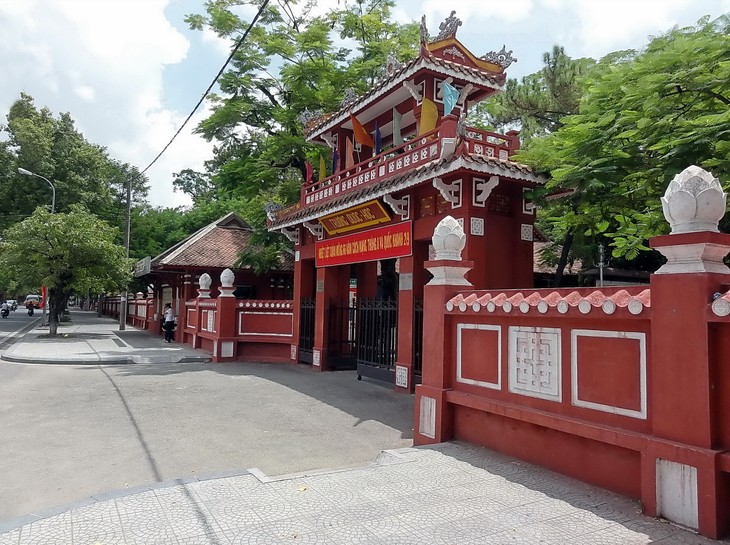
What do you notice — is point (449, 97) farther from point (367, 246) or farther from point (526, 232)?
point (367, 246)

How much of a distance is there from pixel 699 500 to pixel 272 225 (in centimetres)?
1345

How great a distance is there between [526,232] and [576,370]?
5862 millimetres

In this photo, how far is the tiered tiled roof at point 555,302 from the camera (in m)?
4.09

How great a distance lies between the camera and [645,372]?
13.1 ft

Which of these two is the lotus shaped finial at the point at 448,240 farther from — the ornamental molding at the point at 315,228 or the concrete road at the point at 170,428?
the ornamental molding at the point at 315,228

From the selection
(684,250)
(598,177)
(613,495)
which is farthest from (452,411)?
(598,177)

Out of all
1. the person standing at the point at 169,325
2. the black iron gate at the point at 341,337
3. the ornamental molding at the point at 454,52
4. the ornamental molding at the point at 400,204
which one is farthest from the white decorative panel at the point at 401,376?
the person standing at the point at 169,325

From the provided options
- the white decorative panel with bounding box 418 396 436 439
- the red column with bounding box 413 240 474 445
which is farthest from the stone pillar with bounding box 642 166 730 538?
the white decorative panel with bounding box 418 396 436 439

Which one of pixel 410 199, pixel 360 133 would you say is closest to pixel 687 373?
pixel 410 199

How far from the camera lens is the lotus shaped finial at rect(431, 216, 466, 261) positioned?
6250mm

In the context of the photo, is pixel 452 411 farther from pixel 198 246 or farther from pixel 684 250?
pixel 198 246

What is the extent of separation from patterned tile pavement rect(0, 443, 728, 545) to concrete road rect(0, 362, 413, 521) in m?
1.31

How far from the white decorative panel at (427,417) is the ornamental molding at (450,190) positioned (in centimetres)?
421

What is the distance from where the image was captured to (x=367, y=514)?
3.80m
